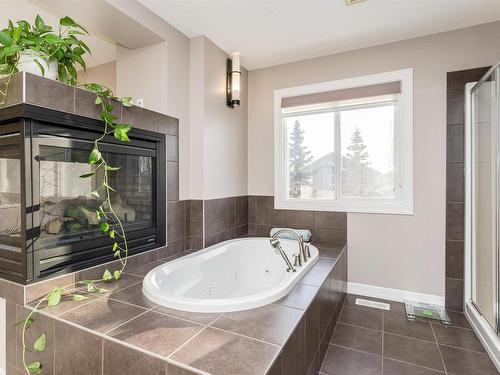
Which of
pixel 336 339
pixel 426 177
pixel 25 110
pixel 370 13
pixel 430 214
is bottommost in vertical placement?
pixel 336 339

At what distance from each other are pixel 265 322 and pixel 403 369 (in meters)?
1.06

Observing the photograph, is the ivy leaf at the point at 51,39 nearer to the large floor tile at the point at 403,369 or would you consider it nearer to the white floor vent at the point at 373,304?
the large floor tile at the point at 403,369

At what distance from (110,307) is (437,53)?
3.12m

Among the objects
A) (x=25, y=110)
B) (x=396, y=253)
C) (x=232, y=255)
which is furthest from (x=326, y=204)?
(x=25, y=110)

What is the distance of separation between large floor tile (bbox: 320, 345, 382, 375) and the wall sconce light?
231 centimetres

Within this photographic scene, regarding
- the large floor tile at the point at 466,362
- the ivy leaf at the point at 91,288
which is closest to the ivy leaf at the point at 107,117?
the ivy leaf at the point at 91,288

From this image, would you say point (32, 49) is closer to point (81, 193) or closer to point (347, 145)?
point (81, 193)

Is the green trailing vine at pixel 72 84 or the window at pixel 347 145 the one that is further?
the window at pixel 347 145

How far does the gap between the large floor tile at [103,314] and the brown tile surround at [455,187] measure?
2.49 m

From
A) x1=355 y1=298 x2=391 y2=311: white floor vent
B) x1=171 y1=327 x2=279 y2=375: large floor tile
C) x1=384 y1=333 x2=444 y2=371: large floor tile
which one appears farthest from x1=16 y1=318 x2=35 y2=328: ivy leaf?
x1=355 y1=298 x2=391 y2=311: white floor vent

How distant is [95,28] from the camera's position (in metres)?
2.09

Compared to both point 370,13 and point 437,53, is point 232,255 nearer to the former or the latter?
point 370,13

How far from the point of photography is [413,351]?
5.95 feet

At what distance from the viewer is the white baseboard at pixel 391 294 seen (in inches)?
97.1
